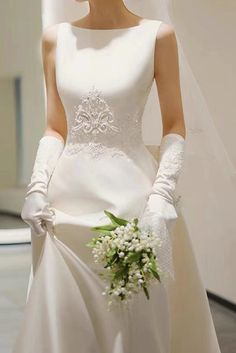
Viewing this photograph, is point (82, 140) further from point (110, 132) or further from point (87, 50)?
point (87, 50)

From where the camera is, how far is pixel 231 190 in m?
4.20

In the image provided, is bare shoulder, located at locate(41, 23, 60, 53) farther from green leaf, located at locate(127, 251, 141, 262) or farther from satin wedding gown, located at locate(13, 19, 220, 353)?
green leaf, located at locate(127, 251, 141, 262)

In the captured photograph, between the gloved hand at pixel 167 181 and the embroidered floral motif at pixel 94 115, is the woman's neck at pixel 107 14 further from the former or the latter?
the gloved hand at pixel 167 181

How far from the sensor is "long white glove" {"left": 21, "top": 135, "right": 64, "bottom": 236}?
2.16 meters

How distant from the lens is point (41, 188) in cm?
222

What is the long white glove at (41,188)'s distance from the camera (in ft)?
7.09

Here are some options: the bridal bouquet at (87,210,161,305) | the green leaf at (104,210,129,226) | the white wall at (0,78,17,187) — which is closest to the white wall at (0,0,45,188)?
the white wall at (0,78,17,187)

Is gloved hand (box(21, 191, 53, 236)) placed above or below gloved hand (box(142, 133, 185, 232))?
below

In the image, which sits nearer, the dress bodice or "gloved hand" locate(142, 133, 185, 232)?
"gloved hand" locate(142, 133, 185, 232)

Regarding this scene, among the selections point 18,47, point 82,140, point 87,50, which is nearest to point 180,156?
point 82,140

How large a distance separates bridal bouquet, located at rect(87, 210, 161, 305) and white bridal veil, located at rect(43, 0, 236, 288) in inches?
89.0

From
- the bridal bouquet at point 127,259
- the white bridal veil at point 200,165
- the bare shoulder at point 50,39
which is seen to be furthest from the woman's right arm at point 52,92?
the white bridal veil at point 200,165

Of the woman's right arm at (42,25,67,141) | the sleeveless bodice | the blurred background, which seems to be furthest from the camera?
the blurred background

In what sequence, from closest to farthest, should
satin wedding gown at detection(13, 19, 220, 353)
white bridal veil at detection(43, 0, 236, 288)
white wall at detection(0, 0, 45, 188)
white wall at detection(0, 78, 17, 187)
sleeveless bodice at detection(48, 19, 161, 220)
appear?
satin wedding gown at detection(13, 19, 220, 353)
sleeveless bodice at detection(48, 19, 161, 220)
white bridal veil at detection(43, 0, 236, 288)
white wall at detection(0, 0, 45, 188)
white wall at detection(0, 78, 17, 187)
